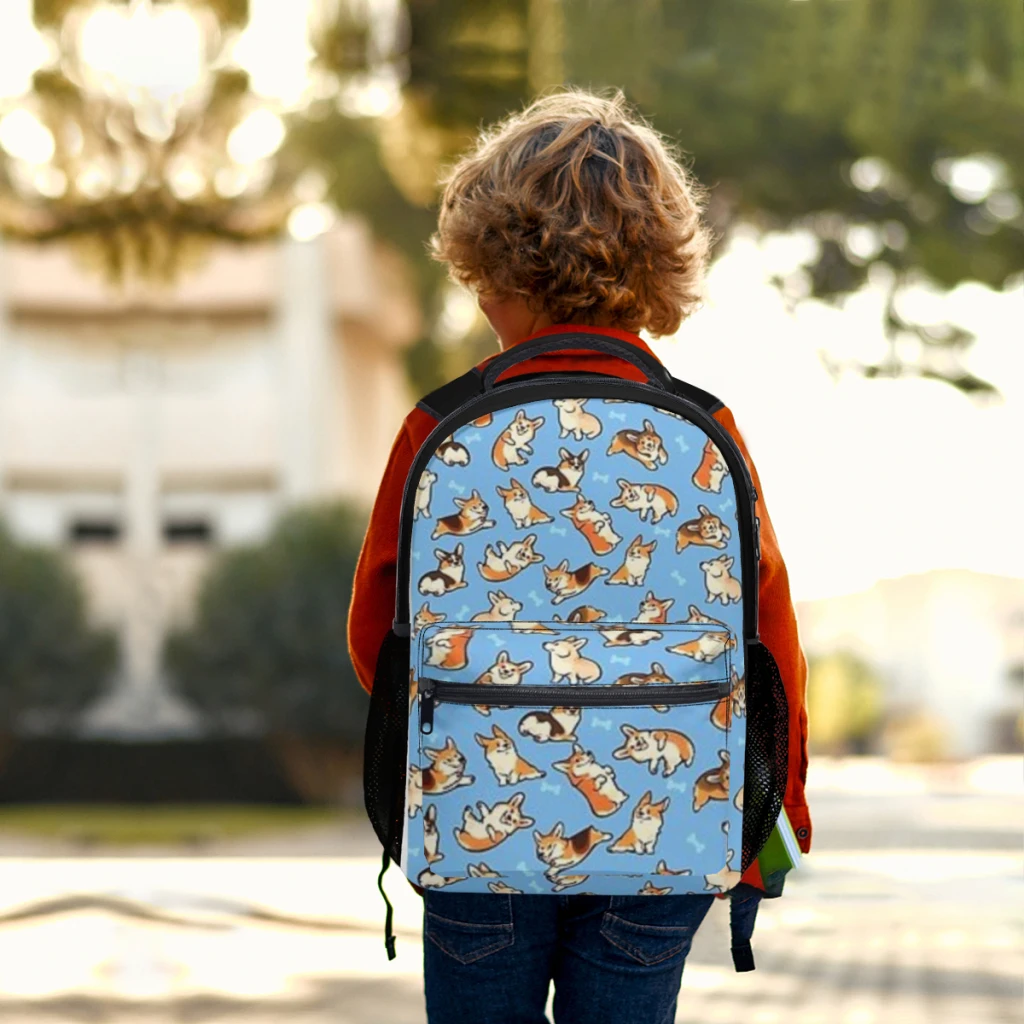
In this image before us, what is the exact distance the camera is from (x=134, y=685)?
24.9 m

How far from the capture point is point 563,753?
194 cm

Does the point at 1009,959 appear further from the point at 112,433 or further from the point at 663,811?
the point at 112,433

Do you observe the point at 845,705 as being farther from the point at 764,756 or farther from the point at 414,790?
the point at 414,790

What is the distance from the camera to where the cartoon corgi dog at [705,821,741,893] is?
1979mm

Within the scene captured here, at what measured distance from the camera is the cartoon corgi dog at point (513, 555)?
1.95 m

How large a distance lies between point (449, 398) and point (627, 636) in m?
0.38

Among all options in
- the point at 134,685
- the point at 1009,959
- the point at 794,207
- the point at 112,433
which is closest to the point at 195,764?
the point at 134,685

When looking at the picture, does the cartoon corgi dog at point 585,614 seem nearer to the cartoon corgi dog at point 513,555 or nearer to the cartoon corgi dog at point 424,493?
the cartoon corgi dog at point 513,555

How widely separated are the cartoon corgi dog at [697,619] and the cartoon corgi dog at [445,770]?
12.6 inches

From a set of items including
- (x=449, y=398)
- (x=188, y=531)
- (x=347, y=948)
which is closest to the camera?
(x=449, y=398)

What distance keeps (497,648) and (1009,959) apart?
531 centimetres

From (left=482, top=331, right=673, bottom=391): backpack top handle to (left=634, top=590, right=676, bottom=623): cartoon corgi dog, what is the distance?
0.92ft

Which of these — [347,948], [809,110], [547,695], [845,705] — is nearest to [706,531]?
[547,695]

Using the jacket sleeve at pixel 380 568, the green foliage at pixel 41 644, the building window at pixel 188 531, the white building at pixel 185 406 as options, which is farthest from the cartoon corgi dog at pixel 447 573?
the building window at pixel 188 531
